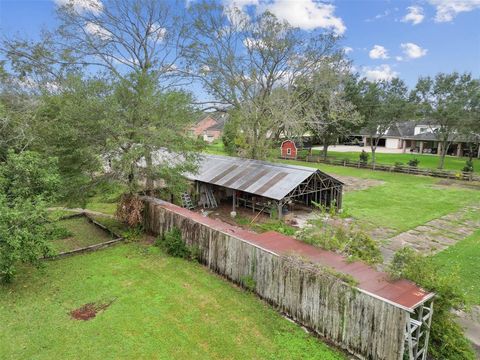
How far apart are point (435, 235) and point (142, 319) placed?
13592mm

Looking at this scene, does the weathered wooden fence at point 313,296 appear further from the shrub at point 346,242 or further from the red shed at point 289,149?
the red shed at point 289,149

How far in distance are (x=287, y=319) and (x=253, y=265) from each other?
5.57 feet

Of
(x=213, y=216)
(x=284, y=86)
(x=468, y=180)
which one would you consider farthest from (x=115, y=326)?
(x=468, y=180)

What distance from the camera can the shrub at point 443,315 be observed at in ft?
21.3

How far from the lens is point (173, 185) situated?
46.6 ft

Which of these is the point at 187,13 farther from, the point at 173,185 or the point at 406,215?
the point at 406,215

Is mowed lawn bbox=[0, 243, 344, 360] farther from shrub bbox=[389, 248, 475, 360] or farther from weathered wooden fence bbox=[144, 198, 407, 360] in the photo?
shrub bbox=[389, 248, 475, 360]

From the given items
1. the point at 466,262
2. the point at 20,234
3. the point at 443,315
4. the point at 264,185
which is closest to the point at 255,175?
the point at 264,185

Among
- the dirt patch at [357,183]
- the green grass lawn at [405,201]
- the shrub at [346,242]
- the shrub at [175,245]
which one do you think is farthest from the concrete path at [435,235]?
the dirt patch at [357,183]

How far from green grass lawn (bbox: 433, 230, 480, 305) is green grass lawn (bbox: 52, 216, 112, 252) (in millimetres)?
13117

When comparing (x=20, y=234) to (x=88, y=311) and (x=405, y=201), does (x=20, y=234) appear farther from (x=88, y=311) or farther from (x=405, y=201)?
(x=405, y=201)

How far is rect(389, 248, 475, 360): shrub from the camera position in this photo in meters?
6.48

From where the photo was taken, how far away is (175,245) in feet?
38.9

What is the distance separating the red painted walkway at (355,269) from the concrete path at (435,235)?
15.4 feet
